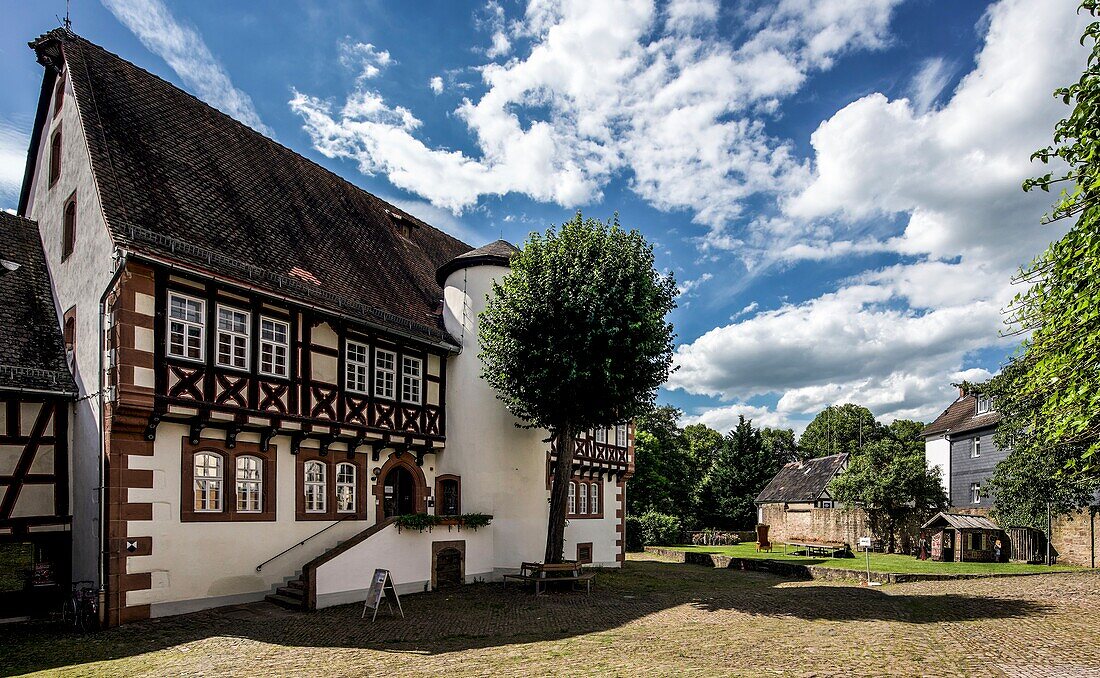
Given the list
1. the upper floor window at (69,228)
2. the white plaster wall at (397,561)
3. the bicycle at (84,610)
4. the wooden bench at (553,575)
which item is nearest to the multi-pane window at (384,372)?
the white plaster wall at (397,561)

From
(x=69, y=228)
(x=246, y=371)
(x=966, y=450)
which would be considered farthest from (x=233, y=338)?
(x=966, y=450)

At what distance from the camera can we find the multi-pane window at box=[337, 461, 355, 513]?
19.9 metres

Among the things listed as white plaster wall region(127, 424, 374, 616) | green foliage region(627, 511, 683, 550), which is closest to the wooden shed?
green foliage region(627, 511, 683, 550)

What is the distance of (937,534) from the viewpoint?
33.1m

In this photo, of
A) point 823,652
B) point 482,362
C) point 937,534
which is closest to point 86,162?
point 482,362

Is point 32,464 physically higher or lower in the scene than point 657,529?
higher

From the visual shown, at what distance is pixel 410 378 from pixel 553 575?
7150 mm

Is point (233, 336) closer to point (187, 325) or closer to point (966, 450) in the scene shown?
point (187, 325)

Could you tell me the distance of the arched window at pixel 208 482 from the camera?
648 inches

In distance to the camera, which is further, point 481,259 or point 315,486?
point 481,259

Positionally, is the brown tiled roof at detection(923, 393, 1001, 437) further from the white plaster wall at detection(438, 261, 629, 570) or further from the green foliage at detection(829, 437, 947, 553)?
the white plaster wall at detection(438, 261, 629, 570)

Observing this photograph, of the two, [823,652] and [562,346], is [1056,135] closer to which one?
[823,652]

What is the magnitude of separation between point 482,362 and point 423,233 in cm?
826

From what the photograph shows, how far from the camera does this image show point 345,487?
20062 mm
